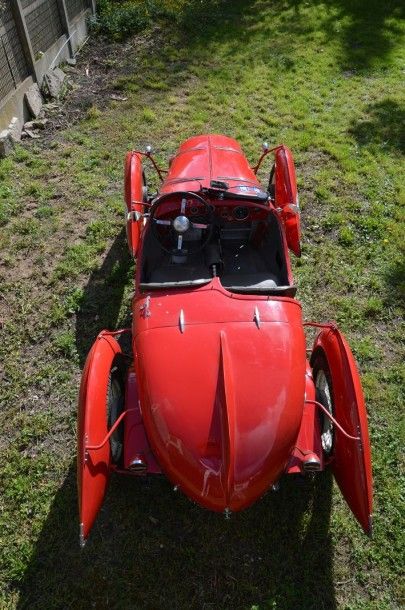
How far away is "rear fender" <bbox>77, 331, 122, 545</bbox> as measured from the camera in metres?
3.10

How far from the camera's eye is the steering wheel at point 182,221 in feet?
13.2

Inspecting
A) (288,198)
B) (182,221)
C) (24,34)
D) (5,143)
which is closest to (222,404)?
(182,221)

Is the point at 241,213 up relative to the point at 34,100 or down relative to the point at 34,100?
down

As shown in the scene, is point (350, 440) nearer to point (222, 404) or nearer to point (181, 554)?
→ point (222, 404)

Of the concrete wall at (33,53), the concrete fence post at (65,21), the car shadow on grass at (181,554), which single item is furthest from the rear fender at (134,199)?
the concrete fence post at (65,21)

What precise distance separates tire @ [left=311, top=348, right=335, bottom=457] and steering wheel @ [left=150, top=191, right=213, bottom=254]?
4.67 ft

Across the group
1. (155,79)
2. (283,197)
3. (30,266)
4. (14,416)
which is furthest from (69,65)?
(14,416)

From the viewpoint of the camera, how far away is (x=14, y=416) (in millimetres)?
4410

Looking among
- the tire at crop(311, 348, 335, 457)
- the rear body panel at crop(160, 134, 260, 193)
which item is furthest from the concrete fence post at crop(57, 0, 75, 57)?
the tire at crop(311, 348, 335, 457)

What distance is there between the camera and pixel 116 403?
155 inches

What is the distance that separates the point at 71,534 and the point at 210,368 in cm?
179

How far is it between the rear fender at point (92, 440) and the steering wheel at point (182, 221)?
1.19m

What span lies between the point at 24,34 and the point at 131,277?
15.8ft

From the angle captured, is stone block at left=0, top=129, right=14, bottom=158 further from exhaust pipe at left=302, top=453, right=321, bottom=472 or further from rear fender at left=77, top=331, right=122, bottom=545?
exhaust pipe at left=302, top=453, right=321, bottom=472
